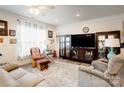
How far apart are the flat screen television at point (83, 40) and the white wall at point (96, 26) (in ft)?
0.81

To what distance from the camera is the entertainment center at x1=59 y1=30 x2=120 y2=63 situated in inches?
153

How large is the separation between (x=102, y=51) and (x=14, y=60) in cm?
324

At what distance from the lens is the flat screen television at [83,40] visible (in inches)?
166

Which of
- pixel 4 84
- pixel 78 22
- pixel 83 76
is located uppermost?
pixel 78 22

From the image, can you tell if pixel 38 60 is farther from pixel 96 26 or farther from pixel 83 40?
pixel 96 26

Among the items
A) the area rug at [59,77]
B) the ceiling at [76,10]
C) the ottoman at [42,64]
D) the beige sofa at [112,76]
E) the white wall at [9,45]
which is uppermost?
the ceiling at [76,10]

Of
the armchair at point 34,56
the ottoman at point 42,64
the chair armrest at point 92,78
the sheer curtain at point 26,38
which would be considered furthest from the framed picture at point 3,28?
the chair armrest at point 92,78

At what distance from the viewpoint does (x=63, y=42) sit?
17.3 feet

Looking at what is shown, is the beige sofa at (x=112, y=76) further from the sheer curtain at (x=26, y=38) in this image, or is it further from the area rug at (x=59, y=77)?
the sheer curtain at (x=26, y=38)

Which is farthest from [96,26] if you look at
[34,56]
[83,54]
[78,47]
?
[34,56]

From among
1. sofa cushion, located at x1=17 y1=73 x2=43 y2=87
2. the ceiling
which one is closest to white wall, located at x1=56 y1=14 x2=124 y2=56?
the ceiling

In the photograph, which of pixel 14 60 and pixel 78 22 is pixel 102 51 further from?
pixel 14 60

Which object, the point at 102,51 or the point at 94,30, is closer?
the point at 102,51
